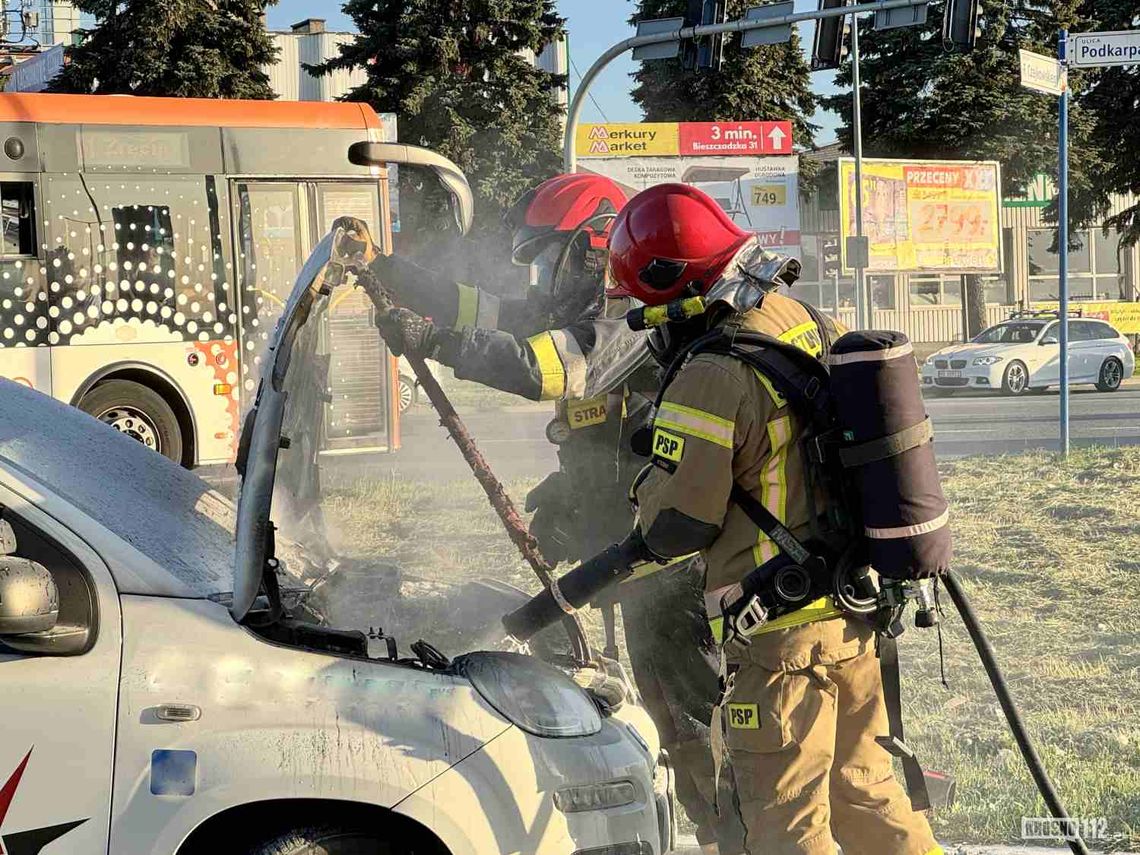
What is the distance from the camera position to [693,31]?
1589 centimetres

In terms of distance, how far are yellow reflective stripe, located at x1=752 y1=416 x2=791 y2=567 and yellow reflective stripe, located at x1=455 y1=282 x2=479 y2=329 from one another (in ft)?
4.01

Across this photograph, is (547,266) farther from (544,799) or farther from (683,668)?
(544,799)

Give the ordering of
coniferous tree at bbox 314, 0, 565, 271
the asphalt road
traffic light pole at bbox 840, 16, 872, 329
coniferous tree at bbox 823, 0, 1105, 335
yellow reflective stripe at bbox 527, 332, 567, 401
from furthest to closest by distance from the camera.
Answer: coniferous tree at bbox 823, 0, 1105, 335, coniferous tree at bbox 314, 0, 565, 271, traffic light pole at bbox 840, 16, 872, 329, the asphalt road, yellow reflective stripe at bbox 527, 332, 567, 401

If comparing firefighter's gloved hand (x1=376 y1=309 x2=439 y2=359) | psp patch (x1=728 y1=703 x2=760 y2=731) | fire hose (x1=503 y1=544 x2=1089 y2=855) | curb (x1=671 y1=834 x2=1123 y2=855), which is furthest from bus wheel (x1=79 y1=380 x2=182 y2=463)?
psp patch (x1=728 y1=703 x2=760 y2=731)

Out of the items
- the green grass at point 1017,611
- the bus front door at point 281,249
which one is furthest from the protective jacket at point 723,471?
the bus front door at point 281,249

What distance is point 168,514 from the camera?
11.2 ft

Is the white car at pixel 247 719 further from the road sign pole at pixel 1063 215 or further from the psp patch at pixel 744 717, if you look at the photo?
the road sign pole at pixel 1063 215

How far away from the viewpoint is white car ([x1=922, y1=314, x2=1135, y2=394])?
23234 mm

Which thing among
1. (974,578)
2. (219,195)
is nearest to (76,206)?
(219,195)

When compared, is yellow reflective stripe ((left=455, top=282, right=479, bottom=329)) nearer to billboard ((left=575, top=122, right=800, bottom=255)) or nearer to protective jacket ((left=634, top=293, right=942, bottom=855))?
Answer: protective jacket ((left=634, top=293, right=942, bottom=855))

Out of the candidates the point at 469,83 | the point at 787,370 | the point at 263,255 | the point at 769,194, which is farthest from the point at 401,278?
the point at 769,194

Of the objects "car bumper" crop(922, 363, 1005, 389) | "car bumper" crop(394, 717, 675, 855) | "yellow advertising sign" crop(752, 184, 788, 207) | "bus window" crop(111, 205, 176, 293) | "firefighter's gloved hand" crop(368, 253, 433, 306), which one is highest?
"yellow advertising sign" crop(752, 184, 788, 207)

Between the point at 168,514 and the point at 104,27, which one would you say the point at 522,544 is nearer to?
the point at 168,514

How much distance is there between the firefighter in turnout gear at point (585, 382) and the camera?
3.79m
